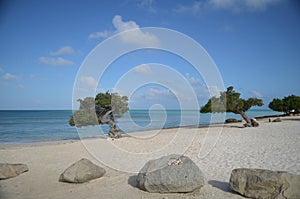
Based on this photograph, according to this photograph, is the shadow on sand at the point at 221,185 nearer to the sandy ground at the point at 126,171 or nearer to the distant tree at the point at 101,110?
the sandy ground at the point at 126,171

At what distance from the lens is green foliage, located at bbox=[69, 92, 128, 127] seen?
13.8m

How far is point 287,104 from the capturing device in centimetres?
2959

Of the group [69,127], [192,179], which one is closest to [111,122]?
[192,179]

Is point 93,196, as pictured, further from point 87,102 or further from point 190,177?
point 87,102

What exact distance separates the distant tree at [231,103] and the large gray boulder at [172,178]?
45.2ft

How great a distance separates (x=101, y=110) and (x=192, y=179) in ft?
36.3

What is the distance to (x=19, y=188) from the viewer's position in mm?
5230

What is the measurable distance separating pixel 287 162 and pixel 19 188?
7.37 m

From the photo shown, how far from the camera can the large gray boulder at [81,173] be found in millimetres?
5371

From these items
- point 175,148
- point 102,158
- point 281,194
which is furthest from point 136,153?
point 281,194

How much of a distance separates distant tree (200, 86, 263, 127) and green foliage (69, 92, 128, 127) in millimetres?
7660

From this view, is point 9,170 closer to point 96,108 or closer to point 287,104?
point 96,108

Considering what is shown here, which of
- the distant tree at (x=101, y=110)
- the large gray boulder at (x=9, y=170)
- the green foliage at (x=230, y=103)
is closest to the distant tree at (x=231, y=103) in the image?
the green foliage at (x=230, y=103)

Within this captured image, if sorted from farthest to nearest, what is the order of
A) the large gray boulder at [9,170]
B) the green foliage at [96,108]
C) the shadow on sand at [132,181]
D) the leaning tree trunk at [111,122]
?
the leaning tree trunk at [111,122] < the green foliage at [96,108] < the large gray boulder at [9,170] < the shadow on sand at [132,181]
